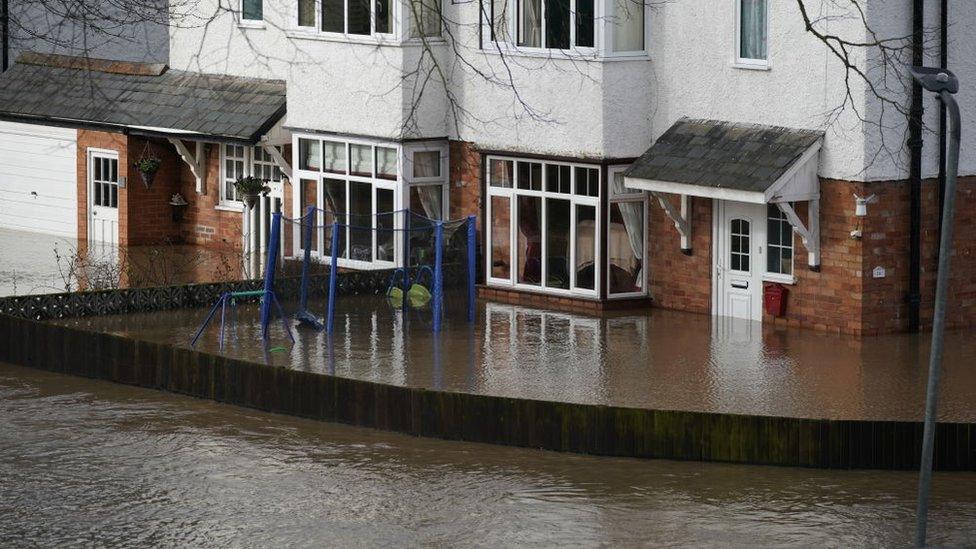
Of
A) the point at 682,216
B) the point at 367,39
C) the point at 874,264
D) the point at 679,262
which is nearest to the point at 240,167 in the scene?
Answer: the point at 367,39

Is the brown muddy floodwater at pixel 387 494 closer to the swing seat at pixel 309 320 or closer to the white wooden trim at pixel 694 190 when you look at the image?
the swing seat at pixel 309 320

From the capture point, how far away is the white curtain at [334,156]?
96.4ft

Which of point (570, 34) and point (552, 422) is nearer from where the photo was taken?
point (552, 422)

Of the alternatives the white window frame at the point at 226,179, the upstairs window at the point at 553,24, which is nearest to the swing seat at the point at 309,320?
the upstairs window at the point at 553,24

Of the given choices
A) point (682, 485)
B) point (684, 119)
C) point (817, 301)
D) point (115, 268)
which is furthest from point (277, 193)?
point (682, 485)

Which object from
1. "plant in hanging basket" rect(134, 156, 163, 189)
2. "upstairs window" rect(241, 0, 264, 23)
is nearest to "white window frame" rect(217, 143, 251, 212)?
"plant in hanging basket" rect(134, 156, 163, 189)

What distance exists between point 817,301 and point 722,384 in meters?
3.89

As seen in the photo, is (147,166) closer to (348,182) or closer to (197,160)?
(197,160)

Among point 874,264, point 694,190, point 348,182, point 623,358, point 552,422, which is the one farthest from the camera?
point 348,182

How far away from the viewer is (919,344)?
2392 cm

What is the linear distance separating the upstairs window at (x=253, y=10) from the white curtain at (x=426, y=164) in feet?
14.8

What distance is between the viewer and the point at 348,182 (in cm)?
2934

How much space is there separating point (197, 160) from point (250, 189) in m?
1.94

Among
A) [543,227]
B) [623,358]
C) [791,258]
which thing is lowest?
[623,358]
